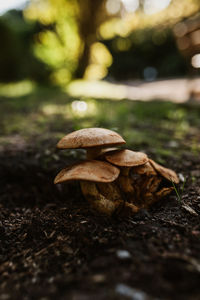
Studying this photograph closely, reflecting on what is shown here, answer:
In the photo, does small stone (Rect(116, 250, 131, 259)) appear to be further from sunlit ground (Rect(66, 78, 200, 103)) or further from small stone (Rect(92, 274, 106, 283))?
sunlit ground (Rect(66, 78, 200, 103))

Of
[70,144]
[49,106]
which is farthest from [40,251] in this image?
[49,106]

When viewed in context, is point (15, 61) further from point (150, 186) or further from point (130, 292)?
point (130, 292)

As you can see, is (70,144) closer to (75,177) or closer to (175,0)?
(75,177)

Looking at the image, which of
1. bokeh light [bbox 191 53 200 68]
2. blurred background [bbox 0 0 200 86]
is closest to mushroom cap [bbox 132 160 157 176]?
bokeh light [bbox 191 53 200 68]

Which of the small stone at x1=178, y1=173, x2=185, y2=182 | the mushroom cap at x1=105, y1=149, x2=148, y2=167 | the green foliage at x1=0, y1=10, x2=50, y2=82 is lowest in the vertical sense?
the small stone at x1=178, y1=173, x2=185, y2=182

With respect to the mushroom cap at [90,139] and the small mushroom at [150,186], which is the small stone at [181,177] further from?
the mushroom cap at [90,139]

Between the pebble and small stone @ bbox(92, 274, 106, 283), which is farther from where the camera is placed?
small stone @ bbox(92, 274, 106, 283)

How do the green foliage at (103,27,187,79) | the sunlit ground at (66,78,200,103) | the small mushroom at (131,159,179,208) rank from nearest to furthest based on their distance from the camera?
1. the small mushroom at (131,159,179,208)
2. the sunlit ground at (66,78,200,103)
3. the green foliage at (103,27,187,79)
